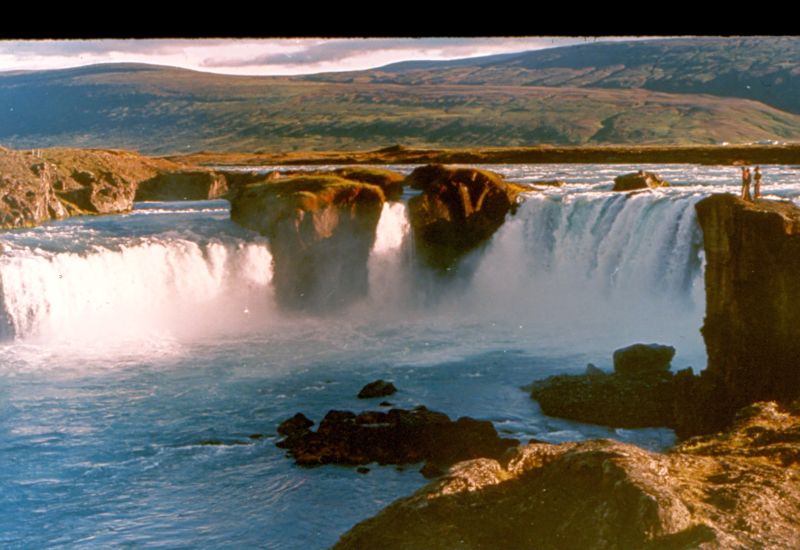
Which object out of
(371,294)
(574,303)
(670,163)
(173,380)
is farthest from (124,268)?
(670,163)

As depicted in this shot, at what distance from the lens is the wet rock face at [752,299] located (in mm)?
19578

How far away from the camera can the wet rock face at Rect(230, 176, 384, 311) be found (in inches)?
1399

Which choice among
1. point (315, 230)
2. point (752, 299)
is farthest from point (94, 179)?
point (752, 299)

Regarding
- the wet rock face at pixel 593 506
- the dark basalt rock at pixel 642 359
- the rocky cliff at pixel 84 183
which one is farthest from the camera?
the rocky cliff at pixel 84 183

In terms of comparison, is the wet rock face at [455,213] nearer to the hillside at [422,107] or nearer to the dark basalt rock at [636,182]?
the dark basalt rock at [636,182]

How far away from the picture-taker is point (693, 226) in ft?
106

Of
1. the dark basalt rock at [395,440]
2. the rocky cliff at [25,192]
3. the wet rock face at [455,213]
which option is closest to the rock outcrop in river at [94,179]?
the rocky cliff at [25,192]

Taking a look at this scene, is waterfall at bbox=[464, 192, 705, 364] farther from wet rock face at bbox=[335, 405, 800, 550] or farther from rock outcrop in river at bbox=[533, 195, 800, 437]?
wet rock face at bbox=[335, 405, 800, 550]

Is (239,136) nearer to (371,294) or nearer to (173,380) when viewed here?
(371,294)

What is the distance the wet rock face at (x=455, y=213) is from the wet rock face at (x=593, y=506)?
90.8 feet

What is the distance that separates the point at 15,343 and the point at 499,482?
70.2ft

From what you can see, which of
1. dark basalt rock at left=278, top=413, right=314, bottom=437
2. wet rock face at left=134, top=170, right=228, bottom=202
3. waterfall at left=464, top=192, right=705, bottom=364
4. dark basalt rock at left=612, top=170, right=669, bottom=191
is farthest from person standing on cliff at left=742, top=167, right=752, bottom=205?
wet rock face at left=134, top=170, right=228, bottom=202

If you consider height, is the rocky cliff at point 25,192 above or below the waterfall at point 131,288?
above

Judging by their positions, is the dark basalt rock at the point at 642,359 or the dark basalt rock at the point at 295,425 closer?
the dark basalt rock at the point at 295,425
